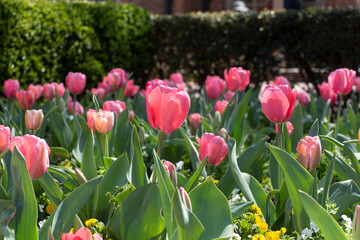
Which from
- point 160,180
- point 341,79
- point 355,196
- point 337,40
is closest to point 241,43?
point 337,40

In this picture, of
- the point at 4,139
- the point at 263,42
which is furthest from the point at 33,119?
the point at 263,42

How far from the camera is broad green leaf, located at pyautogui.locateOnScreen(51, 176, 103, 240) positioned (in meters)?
1.17

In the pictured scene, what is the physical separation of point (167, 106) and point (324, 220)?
19.1 inches

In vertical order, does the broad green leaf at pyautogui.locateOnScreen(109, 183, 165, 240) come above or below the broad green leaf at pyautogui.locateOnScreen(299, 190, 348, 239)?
below

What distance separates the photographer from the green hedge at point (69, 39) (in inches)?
181

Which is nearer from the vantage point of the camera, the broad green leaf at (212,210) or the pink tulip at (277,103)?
the broad green leaf at (212,210)

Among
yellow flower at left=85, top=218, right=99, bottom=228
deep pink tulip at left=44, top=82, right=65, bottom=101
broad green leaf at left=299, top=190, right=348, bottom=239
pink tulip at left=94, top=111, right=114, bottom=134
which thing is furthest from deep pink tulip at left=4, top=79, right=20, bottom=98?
broad green leaf at left=299, top=190, right=348, bottom=239

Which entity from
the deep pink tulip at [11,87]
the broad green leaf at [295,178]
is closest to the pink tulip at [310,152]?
the broad green leaf at [295,178]

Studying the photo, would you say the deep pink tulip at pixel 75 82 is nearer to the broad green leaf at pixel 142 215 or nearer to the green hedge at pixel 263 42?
the broad green leaf at pixel 142 215

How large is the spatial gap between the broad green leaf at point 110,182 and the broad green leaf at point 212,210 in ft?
1.24

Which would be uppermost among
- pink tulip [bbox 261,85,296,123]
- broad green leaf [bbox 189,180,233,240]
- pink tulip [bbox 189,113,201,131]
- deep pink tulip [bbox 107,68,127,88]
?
pink tulip [bbox 261,85,296,123]

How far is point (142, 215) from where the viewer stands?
48.8 inches

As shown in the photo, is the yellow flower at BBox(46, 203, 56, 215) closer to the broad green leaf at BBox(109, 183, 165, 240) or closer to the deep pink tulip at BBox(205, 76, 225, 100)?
the broad green leaf at BBox(109, 183, 165, 240)

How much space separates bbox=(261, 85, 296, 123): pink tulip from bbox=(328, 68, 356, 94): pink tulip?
2.64 feet
